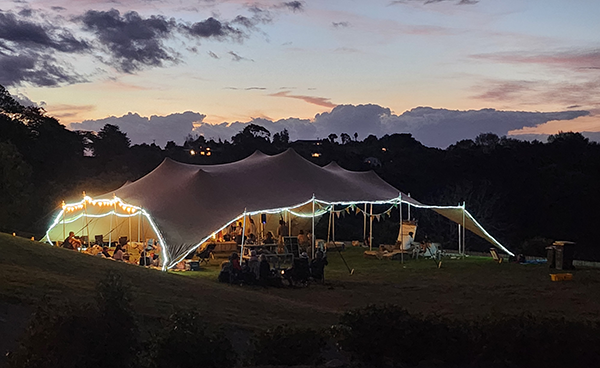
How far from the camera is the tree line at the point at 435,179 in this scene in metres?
25.7

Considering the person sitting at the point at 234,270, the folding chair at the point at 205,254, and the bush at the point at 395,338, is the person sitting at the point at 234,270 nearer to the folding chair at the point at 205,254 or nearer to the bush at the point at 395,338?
the folding chair at the point at 205,254

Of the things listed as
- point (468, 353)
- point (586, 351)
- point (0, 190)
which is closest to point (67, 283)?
point (468, 353)

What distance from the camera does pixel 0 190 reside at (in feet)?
73.3

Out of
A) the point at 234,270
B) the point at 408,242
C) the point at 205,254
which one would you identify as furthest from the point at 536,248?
the point at 234,270

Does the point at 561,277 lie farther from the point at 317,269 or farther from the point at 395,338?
the point at 395,338

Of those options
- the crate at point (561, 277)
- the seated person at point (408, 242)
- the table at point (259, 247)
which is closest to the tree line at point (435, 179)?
the seated person at point (408, 242)

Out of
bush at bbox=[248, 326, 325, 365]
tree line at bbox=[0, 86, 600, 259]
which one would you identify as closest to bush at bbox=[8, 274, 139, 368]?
bush at bbox=[248, 326, 325, 365]

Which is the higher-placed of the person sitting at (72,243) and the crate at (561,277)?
the person sitting at (72,243)

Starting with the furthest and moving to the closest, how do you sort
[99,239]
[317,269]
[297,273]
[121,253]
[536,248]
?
[99,239]
[536,248]
[121,253]
[317,269]
[297,273]

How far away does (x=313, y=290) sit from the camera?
12070mm

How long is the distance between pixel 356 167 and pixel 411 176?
4.80m

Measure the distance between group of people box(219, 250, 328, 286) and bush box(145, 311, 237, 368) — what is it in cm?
778

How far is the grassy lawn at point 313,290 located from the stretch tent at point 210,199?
1.28 m

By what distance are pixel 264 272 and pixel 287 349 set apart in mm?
7709
